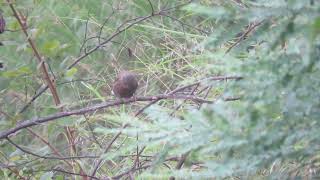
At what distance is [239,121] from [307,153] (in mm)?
147

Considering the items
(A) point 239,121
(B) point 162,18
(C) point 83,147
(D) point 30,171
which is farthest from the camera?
(B) point 162,18

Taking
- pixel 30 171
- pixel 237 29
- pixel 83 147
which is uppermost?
pixel 237 29

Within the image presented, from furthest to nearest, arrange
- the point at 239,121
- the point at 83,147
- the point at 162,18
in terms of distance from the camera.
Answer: the point at 162,18 < the point at 83,147 < the point at 239,121

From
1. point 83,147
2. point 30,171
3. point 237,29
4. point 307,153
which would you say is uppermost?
point 237,29

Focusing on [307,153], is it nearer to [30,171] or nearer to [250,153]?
[250,153]

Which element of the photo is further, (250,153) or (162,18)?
(162,18)

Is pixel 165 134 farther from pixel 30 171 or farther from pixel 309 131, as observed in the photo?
pixel 30 171

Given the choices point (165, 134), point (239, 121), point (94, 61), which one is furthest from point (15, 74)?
point (94, 61)

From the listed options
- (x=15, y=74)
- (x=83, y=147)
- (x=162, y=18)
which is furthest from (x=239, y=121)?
(x=162, y=18)

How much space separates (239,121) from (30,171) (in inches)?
29.8

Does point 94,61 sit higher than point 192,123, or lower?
lower

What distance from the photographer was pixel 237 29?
731 mm

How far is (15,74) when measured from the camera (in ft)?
3.85

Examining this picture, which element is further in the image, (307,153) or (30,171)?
(30,171)
